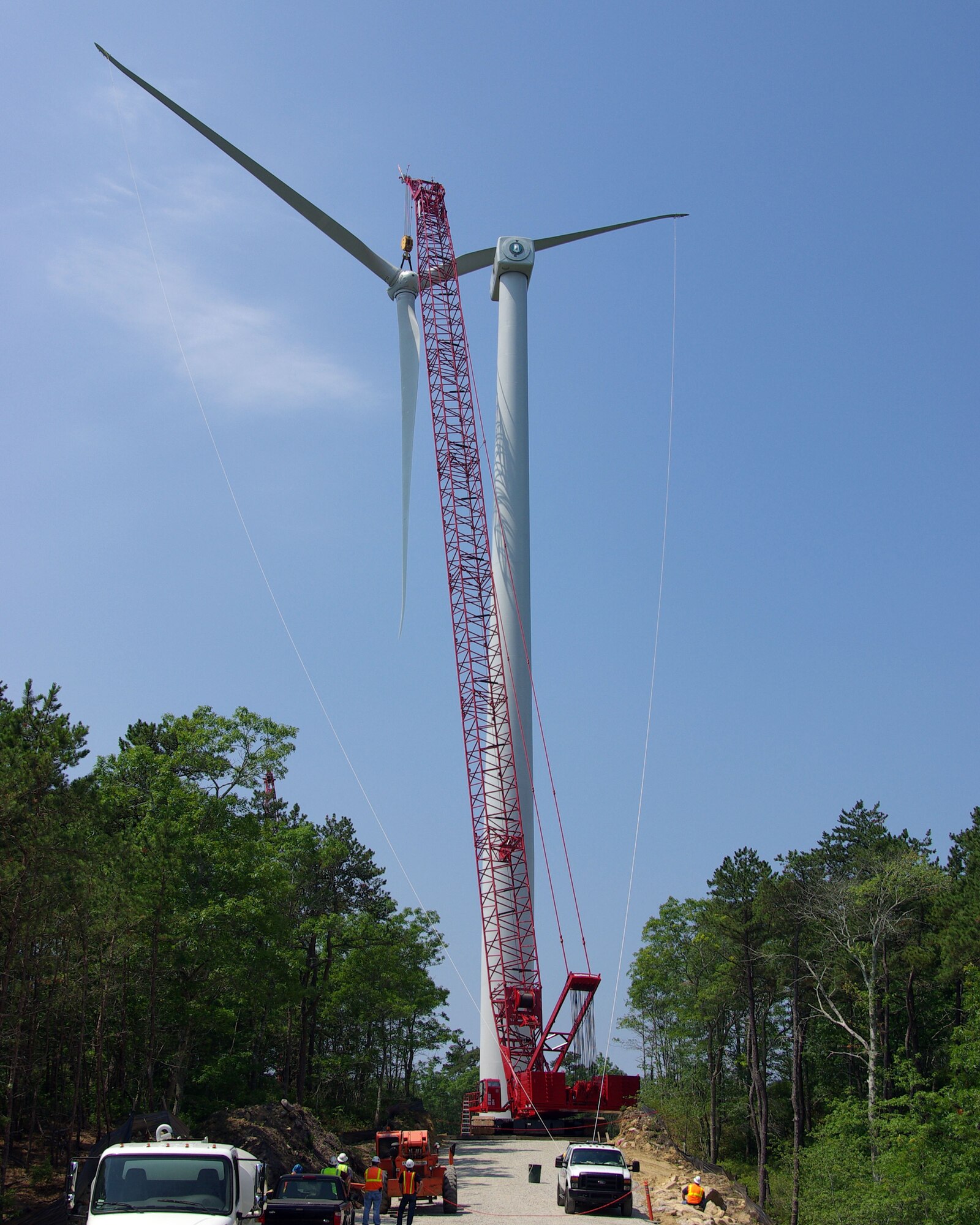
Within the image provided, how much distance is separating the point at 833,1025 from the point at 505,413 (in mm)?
53021

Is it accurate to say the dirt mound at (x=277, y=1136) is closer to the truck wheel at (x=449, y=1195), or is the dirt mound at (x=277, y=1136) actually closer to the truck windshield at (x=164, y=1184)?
the truck wheel at (x=449, y=1195)

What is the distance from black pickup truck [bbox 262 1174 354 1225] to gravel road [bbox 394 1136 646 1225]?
296 inches

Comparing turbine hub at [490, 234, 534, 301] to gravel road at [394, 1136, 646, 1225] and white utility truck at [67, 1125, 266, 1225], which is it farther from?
white utility truck at [67, 1125, 266, 1225]

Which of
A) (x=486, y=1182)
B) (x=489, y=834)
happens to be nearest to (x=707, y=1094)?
(x=489, y=834)

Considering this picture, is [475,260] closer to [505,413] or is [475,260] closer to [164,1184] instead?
[505,413]

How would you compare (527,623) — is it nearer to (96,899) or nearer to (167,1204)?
(96,899)

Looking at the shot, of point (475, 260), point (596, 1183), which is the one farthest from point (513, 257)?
point (596, 1183)

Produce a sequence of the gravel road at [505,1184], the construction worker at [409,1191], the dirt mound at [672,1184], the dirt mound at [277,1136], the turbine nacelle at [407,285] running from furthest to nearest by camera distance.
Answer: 1. the turbine nacelle at [407,285]
2. the dirt mound at [672,1184]
3. the dirt mound at [277,1136]
4. the gravel road at [505,1184]
5. the construction worker at [409,1191]

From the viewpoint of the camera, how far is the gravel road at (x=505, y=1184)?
32.2 metres

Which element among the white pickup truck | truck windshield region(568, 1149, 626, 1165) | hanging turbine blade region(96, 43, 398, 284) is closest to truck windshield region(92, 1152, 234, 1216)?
the white pickup truck

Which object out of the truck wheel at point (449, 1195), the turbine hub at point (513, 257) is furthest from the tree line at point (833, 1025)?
the turbine hub at point (513, 257)

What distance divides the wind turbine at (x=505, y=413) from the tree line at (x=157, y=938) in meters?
11.7

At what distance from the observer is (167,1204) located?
17.9 metres

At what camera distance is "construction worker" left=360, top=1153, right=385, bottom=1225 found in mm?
27688
